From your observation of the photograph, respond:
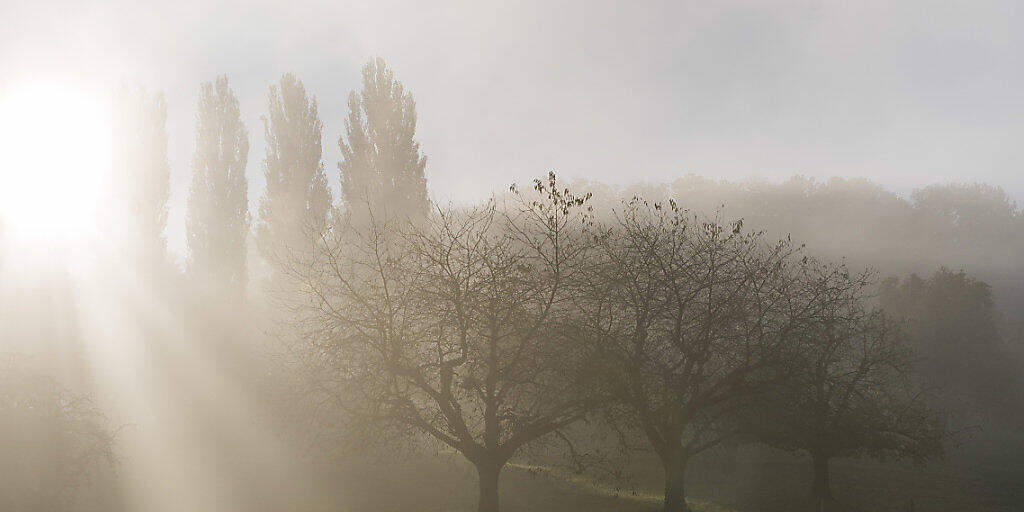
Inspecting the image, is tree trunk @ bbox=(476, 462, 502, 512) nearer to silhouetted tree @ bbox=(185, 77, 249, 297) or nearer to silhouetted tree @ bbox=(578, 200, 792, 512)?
silhouetted tree @ bbox=(578, 200, 792, 512)

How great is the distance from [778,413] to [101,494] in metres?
24.8

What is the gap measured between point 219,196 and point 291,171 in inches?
227

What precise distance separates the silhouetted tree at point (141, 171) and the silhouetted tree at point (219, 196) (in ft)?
6.87

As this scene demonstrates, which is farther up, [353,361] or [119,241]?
[119,241]

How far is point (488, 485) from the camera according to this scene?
16359 millimetres

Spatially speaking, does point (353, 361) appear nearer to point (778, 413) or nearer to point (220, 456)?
point (778, 413)

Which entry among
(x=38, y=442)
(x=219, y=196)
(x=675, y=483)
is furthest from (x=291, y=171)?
(x=675, y=483)

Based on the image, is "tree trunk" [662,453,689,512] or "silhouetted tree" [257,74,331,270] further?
"silhouetted tree" [257,74,331,270]

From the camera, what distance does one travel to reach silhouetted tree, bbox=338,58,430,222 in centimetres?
4375

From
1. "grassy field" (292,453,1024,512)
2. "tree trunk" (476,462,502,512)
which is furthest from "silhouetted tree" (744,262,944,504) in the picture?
"tree trunk" (476,462,502,512)

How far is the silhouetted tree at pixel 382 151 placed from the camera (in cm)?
Answer: 4375

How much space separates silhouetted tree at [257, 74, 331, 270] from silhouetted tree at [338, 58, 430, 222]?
9.97 feet

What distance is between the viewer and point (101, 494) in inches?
969

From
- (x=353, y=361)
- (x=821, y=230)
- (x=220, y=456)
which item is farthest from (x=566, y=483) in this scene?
(x=821, y=230)
